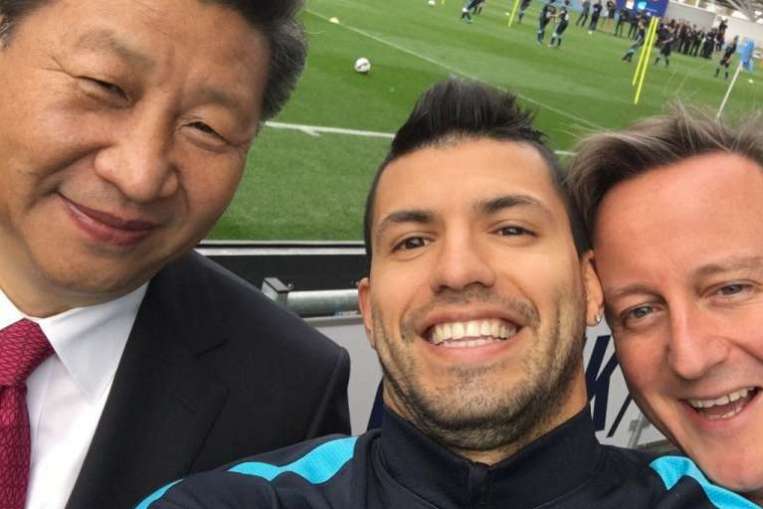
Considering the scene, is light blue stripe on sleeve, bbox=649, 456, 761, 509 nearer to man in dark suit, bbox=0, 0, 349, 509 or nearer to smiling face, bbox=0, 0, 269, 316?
man in dark suit, bbox=0, 0, 349, 509

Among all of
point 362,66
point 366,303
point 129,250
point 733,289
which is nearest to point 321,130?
point 362,66

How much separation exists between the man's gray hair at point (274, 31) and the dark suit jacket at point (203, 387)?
0.51 metres

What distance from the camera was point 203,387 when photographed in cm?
183

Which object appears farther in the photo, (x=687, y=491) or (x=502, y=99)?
(x=502, y=99)

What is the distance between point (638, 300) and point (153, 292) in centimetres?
122

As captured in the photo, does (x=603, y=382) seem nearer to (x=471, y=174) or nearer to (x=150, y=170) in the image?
(x=471, y=174)

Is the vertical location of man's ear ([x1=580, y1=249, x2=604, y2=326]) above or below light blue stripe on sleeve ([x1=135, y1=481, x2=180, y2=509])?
above

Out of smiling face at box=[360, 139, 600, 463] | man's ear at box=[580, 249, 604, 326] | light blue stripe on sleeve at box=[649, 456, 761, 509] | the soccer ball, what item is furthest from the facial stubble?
the soccer ball

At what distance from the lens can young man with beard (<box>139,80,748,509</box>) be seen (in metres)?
1.76

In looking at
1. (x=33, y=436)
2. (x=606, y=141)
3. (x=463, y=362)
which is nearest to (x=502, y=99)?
(x=606, y=141)

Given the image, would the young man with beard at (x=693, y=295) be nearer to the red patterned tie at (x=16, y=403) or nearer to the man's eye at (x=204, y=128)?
the man's eye at (x=204, y=128)

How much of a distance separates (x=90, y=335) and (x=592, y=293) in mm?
1265

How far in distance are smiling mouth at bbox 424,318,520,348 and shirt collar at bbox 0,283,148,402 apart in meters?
0.73

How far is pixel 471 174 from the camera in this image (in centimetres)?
200
